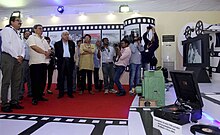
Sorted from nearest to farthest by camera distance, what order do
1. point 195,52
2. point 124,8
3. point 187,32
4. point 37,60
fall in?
point 195,52
point 37,60
point 187,32
point 124,8

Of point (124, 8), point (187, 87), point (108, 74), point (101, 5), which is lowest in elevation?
point (108, 74)

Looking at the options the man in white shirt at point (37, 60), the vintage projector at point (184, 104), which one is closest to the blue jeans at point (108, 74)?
the man in white shirt at point (37, 60)

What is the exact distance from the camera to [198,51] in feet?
8.72

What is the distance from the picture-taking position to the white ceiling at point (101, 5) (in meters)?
6.40

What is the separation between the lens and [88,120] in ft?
8.08

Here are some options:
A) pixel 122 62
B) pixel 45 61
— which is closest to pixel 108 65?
pixel 122 62

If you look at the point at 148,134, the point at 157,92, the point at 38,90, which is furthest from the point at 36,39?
the point at 148,134

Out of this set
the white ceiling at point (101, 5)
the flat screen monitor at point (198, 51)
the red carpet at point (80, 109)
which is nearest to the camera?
the flat screen monitor at point (198, 51)

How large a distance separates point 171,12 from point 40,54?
4.62 m

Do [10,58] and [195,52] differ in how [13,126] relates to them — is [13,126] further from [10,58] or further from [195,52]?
[195,52]

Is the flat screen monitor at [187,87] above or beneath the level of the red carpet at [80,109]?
above

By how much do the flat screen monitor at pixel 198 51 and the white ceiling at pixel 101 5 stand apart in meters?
3.68

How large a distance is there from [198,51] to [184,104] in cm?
180

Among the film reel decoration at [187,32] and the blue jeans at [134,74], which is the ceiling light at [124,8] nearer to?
the film reel decoration at [187,32]
